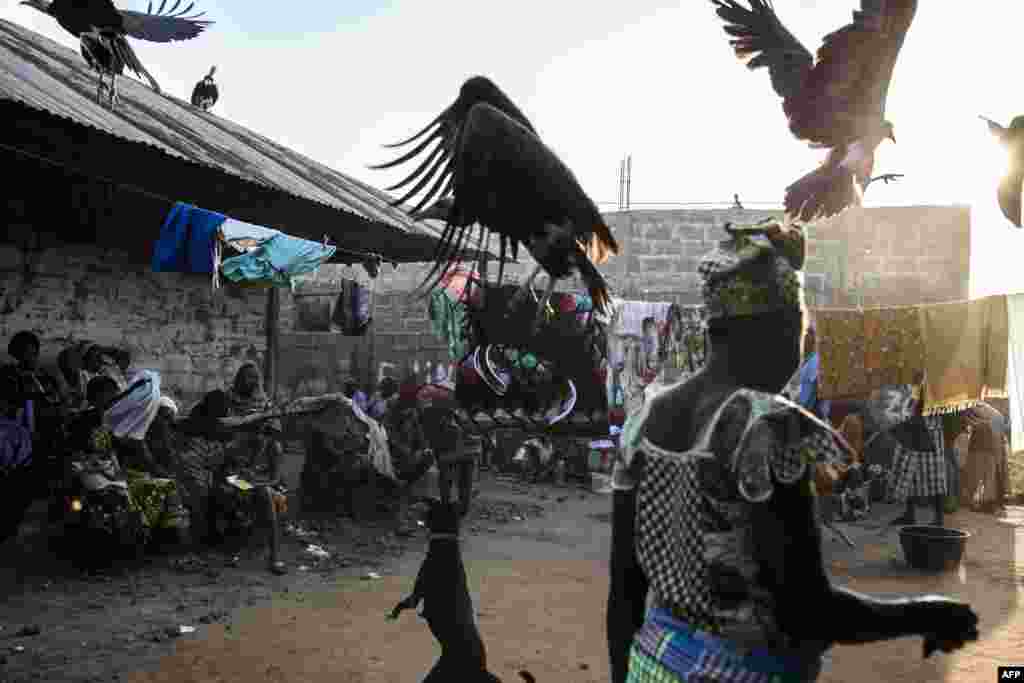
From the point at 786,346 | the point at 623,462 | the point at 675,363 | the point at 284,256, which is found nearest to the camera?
the point at 786,346

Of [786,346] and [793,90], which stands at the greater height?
[793,90]

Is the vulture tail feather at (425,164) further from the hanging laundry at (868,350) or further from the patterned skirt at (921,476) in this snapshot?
the patterned skirt at (921,476)

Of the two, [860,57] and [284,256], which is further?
[284,256]

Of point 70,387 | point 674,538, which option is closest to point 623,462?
point 674,538

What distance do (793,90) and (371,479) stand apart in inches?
233

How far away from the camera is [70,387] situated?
697cm

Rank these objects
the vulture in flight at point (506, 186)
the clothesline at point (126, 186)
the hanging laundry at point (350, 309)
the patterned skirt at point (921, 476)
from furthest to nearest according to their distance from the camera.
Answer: the hanging laundry at point (350, 309) → the patterned skirt at point (921, 476) → the clothesline at point (126, 186) → the vulture in flight at point (506, 186)

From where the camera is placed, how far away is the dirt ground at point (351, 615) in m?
4.58

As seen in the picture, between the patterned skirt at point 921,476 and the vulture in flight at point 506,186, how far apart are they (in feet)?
25.5

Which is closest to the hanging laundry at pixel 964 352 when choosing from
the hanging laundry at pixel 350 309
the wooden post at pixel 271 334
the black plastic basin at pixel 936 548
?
the black plastic basin at pixel 936 548

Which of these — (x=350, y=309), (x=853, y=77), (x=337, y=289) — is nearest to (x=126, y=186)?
(x=350, y=309)

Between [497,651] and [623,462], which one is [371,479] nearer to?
[497,651]

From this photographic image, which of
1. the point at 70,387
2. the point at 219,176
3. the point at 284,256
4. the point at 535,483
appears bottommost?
the point at 535,483

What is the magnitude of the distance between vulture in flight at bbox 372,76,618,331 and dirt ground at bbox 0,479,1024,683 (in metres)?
2.80
